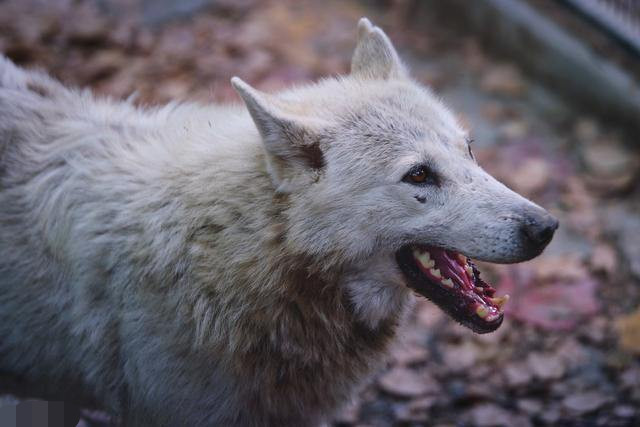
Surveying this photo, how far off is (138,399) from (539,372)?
254cm

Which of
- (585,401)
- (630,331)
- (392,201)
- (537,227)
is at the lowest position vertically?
(585,401)

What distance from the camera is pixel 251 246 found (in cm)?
343

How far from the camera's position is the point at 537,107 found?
7.32 m

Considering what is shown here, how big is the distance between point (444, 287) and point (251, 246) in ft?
2.74

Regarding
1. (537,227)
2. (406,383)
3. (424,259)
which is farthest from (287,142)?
(406,383)

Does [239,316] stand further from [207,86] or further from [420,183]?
[207,86]

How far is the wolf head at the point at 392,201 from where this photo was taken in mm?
3342

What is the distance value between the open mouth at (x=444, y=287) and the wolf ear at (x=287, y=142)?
20.9 inches

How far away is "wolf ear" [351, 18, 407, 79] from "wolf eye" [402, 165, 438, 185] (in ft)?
1.95

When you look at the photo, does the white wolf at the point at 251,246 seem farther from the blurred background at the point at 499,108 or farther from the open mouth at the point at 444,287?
the blurred background at the point at 499,108

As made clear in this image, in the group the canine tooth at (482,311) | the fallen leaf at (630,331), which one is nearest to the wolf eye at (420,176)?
the canine tooth at (482,311)

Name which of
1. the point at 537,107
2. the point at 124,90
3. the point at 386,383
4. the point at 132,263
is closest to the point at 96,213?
the point at 132,263

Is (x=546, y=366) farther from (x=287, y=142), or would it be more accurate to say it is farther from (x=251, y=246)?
(x=287, y=142)

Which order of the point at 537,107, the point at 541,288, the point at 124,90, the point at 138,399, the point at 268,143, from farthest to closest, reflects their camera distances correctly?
the point at 537,107 → the point at 124,90 → the point at 541,288 → the point at 138,399 → the point at 268,143
